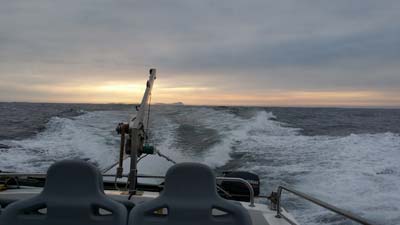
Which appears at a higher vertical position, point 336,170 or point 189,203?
point 189,203

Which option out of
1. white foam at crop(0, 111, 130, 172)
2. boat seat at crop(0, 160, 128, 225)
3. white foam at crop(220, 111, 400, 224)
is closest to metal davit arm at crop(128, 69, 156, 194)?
boat seat at crop(0, 160, 128, 225)

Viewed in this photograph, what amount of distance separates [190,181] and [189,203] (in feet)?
0.56

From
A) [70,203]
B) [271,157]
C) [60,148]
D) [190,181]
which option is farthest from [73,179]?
[60,148]

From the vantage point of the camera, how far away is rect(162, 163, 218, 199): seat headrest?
3.18 meters

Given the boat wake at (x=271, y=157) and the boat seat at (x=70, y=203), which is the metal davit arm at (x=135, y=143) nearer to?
the boat seat at (x=70, y=203)

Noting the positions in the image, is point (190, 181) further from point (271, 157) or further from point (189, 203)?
point (271, 157)

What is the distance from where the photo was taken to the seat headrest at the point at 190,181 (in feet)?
10.4

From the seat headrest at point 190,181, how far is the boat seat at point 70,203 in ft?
1.52

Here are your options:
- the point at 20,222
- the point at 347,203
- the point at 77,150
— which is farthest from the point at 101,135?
the point at 20,222

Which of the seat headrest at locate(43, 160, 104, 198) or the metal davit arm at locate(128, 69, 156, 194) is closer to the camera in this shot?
the seat headrest at locate(43, 160, 104, 198)

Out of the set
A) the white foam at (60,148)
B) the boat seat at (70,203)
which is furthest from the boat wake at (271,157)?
the boat seat at (70,203)

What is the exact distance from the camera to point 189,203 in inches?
125

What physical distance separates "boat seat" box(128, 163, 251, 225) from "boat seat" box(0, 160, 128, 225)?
242 millimetres

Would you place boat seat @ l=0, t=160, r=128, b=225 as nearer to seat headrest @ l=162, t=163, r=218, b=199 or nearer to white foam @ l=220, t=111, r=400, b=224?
seat headrest @ l=162, t=163, r=218, b=199
